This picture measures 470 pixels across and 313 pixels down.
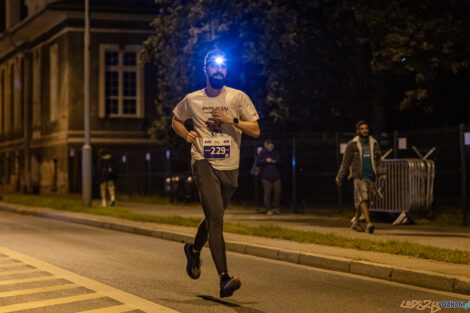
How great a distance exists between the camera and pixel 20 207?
24.0m

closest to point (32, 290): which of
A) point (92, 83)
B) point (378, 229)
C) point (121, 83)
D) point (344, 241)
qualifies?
point (344, 241)

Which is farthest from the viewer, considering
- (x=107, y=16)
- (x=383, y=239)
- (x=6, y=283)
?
(x=107, y=16)

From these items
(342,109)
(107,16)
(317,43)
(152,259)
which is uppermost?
(107,16)

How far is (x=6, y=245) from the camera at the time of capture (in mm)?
12523

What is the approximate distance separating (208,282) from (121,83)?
30.3 metres

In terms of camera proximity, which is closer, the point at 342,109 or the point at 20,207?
the point at 342,109

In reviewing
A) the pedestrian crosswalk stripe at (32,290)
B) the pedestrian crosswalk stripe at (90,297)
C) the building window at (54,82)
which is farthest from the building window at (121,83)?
the pedestrian crosswalk stripe at (32,290)

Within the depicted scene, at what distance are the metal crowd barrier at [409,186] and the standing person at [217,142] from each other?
842 cm

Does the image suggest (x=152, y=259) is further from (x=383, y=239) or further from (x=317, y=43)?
(x=317, y=43)

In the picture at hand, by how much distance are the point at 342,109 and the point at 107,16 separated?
18.8m

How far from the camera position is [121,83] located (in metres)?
37.9

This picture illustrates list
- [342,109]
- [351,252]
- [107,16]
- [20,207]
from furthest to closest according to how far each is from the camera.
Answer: [107,16]
[20,207]
[342,109]
[351,252]

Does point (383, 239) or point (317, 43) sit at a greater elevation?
point (317, 43)

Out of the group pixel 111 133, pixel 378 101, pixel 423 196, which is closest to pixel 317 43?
pixel 378 101
